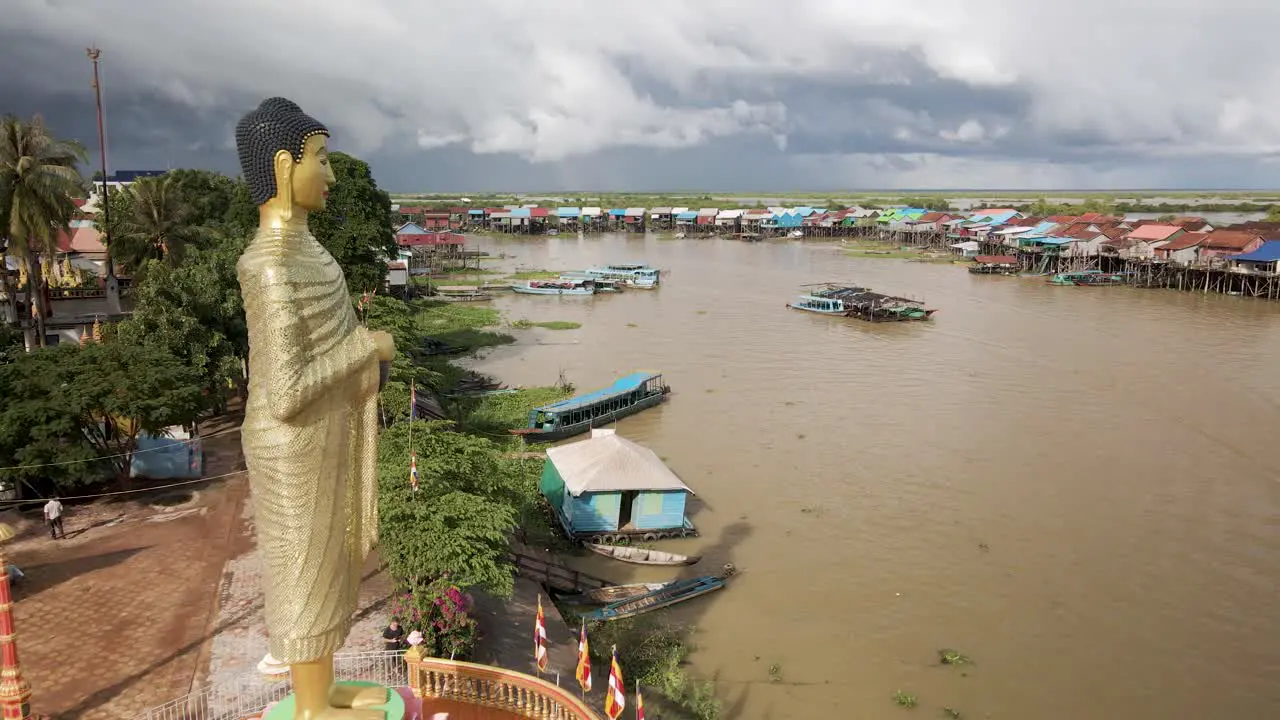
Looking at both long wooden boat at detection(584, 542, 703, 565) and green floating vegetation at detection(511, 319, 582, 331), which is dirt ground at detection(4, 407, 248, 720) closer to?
long wooden boat at detection(584, 542, 703, 565)

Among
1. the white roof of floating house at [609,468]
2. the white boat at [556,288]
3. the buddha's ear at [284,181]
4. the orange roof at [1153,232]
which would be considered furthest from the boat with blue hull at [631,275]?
the buddha's ear at [284,181]

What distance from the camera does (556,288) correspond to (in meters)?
49.0

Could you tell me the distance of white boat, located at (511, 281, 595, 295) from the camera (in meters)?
48.8

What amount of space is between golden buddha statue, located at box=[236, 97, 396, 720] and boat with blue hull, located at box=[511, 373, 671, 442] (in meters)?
15.5

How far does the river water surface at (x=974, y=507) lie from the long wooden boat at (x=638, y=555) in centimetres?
20

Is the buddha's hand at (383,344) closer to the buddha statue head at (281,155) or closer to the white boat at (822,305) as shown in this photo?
the buddha statue head at (281,155)

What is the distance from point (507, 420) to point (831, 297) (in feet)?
84.2

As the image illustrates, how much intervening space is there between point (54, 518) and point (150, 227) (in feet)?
47.8

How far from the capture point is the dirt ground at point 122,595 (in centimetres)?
890

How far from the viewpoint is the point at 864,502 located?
18078mm

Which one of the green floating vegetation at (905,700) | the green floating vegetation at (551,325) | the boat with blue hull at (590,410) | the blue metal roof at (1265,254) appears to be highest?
the blue metal roof at (1265,254)

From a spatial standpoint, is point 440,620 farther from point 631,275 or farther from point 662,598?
point 631,275

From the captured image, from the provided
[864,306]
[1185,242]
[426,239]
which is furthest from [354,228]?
[1185,242]

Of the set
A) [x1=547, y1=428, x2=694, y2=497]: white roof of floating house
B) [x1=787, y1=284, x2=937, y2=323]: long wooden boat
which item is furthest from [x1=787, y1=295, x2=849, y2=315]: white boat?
[x1=547, y1=428, x2=694, y2=497]: white roof of floating house
